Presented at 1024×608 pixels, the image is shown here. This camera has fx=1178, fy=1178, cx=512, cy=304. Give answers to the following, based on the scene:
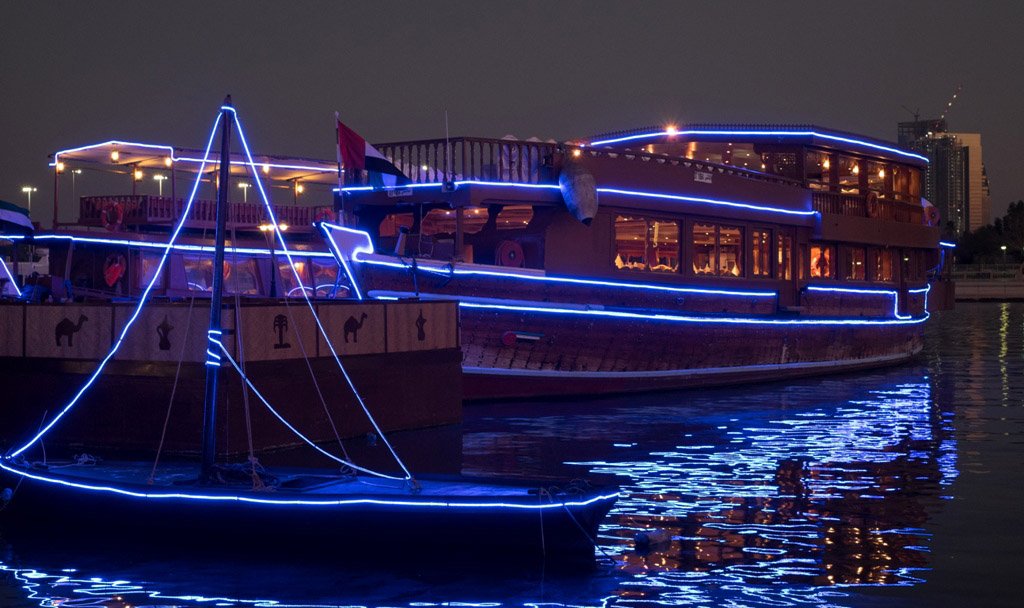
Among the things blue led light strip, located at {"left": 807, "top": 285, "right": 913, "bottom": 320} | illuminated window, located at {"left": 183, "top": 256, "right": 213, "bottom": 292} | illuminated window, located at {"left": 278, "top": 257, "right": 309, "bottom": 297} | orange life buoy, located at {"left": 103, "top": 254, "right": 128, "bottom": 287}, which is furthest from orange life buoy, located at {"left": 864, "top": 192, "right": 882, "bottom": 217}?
orange life buoy, located at {"left": 103, "top": 254, "right": 128, "bottom": 287}

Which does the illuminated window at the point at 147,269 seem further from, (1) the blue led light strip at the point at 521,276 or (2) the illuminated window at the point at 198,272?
(1) the blue led light strip at the point at 521,276

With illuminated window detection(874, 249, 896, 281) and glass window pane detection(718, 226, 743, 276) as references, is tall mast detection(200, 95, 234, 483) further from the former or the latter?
illuminated window detection(874, 249, 896, 281)

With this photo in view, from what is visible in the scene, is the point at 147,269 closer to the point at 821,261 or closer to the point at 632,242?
the point at 632,242

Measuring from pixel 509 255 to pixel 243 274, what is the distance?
6.46 m

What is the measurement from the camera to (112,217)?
26.2 m

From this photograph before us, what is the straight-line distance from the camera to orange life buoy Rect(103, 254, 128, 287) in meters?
22.1

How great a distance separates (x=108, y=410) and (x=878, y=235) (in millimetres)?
21347

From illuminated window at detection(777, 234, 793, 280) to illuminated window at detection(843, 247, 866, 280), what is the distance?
2.77 metres

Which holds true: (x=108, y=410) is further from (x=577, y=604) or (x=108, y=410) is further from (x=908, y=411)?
(x=908, y=411)

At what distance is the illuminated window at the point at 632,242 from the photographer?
74.7ft

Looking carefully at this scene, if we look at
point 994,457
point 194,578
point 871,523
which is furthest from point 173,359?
point 994,457

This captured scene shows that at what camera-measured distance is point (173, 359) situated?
44.1 ft

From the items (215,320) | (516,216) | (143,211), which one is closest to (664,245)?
(516,216)

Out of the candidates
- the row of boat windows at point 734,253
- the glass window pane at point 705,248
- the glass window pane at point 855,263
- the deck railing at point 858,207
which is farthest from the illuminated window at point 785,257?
the glass window pane at point 855,263
